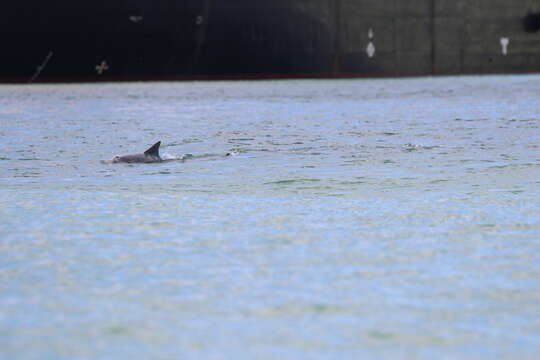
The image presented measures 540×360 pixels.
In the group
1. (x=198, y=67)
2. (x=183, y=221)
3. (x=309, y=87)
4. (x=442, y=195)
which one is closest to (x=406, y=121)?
(x=442, y=195)

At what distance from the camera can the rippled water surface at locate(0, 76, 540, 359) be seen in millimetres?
7004

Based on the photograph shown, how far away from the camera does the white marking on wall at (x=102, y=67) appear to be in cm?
6881

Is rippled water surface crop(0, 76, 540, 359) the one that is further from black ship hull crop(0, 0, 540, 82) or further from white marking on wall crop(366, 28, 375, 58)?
white marking on wall crop(366, 28, 375, 58)

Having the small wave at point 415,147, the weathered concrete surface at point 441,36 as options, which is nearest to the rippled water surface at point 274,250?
the small wave at point 415,147

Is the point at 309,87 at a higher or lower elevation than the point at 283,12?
lower

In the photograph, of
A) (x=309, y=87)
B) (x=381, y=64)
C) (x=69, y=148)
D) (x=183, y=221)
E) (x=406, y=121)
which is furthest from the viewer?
(x=381, y=64)

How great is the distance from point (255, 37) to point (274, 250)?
6079 centimetres

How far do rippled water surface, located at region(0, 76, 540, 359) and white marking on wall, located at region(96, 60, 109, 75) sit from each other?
44.5m

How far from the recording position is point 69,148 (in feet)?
79.6

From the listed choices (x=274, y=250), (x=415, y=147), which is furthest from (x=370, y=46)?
(x=274, y=250)

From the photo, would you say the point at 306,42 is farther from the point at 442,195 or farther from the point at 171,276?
the point at 171,276

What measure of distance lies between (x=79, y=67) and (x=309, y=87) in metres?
15.0

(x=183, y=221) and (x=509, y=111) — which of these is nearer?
(x=183, y=221)

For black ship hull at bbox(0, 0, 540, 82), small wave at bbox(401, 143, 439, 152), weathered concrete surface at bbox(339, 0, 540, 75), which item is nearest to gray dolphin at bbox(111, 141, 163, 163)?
small wave at bbox(401, 143, 439, 152)
